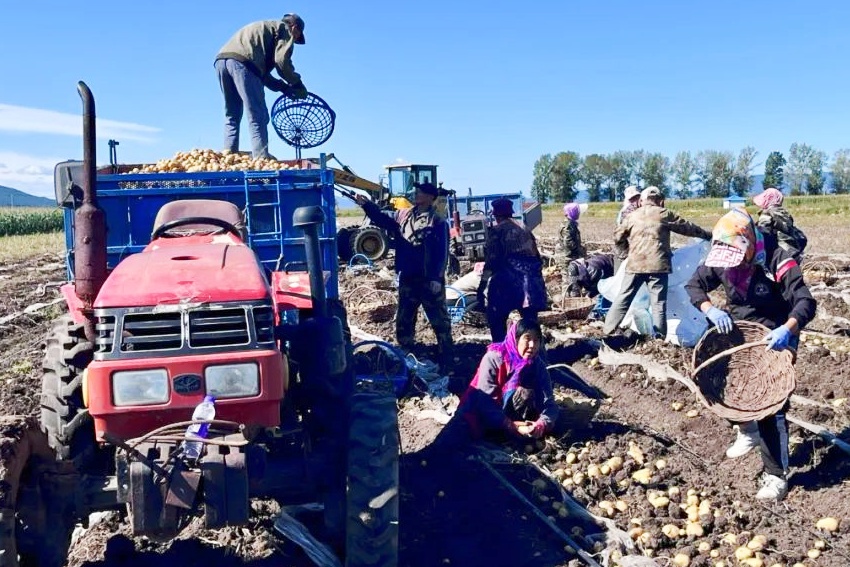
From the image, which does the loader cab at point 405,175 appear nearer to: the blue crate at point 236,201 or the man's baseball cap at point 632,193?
the man's baseball cap at point 632,193

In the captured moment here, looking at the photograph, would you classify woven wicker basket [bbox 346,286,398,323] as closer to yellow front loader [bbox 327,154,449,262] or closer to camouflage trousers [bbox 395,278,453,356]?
camouflage trousers [bbox 395,278,453,356]

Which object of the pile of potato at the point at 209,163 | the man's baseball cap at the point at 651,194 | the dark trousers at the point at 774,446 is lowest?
→ the dark trousers at the point at 774,446

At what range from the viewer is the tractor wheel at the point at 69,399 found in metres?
4.05

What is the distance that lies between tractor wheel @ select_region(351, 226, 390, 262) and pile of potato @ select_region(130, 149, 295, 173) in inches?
422

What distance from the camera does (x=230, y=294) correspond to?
3.50m

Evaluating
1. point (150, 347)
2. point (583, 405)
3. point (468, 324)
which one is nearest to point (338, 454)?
point (150, 347)

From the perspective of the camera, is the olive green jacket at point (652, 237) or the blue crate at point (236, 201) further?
the olive green jacket at point (652, 237)

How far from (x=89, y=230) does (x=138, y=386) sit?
2.92ft

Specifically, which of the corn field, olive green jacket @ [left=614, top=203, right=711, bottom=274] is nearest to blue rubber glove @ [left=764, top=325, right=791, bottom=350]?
olive green jacket @ [left=614, top=203, right=711, bottom=274]

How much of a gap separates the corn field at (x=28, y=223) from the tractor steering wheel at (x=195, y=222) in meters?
44.0

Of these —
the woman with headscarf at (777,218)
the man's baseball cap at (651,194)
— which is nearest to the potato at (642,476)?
the woman with headscarf at (777,218)

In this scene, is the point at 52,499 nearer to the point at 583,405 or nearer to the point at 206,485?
the point at 206,485

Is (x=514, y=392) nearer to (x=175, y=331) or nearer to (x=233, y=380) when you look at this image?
(x=233, y=380)

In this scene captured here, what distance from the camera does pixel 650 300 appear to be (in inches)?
364
